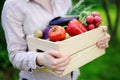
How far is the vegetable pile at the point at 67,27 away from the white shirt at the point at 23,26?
7 cm

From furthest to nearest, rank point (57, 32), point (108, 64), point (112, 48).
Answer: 1. point (112, 48)
2. point (108, 64)
3. point (57, 32)

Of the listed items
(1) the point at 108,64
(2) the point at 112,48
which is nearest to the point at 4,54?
(1) the point at 108,64

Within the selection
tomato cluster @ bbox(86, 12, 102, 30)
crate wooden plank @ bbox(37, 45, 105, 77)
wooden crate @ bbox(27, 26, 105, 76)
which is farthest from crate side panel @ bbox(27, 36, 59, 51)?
tomato cluster @ bbox(86, 12, 102, 30)

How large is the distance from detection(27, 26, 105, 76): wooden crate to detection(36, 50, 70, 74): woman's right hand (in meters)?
0.03

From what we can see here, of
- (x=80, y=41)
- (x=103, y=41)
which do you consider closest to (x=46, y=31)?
(x=80, y=41)

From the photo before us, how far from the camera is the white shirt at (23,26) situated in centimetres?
182

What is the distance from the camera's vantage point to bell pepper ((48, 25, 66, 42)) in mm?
1713

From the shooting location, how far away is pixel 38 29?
6.15 feet

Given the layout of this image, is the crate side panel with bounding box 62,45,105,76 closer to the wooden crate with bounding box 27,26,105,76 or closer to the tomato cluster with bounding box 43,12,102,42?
the wooden crate with bounding box 27,26,105,76

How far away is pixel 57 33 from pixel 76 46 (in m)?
0.16

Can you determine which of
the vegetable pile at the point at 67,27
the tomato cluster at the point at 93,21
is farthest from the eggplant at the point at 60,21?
the tomato cluster at the point at 93,21

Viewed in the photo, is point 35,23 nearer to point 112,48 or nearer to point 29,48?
point 29,48

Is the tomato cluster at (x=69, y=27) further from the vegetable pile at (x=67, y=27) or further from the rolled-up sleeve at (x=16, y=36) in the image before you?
the rolled-up sleeve at (x=16, y=36)

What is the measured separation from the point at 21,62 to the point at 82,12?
1.45 feet
